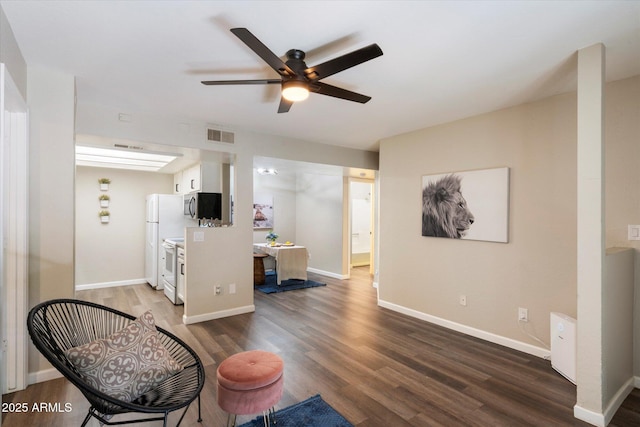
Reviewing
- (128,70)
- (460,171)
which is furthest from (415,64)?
(128,70)

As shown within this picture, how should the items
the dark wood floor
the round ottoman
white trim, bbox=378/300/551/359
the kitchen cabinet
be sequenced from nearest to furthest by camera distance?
the round ottoman, the dark wood floor, white trim, bbox=378/300/551/359, the kitchen cabinet

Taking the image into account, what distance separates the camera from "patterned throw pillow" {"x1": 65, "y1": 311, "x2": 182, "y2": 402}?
1523mm

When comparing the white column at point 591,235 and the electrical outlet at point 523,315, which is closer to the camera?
the white column at point 591,235

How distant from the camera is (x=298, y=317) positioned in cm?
429

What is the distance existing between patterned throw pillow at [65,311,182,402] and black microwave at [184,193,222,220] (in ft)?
11.2

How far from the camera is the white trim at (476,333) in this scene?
313cm

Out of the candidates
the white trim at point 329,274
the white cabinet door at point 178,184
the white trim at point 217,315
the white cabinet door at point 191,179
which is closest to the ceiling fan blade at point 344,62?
the white trim at point 217,315

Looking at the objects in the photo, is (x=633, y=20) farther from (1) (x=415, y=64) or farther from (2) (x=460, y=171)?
(2) (x=460, y=171)

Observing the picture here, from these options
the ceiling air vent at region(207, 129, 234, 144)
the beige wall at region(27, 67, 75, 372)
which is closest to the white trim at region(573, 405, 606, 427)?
the beige wall at region(27, 67, 75, 372)

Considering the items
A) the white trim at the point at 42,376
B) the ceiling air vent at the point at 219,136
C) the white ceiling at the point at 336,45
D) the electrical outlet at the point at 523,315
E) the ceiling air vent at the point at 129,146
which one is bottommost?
the white trim at the point at 42,376

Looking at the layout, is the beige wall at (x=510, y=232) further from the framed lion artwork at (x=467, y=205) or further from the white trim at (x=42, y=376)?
the white trim at (x=42, y=376)

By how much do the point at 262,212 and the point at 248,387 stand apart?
621 cm

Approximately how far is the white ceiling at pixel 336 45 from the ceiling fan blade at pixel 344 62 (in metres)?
0.23

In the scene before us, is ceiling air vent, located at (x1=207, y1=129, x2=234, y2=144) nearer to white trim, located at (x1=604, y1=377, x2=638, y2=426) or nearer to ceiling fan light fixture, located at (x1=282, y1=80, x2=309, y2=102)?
ceiling fan light fixture, located at (x1=282, y1=80, x2=309, y2=102)
